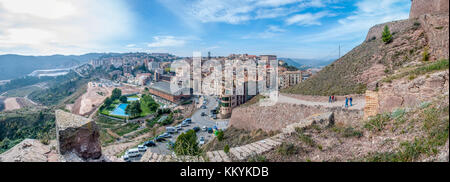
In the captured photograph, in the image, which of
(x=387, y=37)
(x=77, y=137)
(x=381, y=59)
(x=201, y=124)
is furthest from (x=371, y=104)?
(x=201, y=124)

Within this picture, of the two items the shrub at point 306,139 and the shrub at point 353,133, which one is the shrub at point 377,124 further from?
the shrub at point 306,139

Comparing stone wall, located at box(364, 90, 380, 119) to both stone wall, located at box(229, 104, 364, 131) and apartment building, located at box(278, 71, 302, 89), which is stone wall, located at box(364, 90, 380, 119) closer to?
stone wall, located at box(229, 104, 364, 131)

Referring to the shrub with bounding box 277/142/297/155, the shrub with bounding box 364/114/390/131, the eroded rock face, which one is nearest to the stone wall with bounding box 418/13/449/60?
the shrub with bounding box 364/114/390/131

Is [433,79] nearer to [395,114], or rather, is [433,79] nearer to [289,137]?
[395,114]

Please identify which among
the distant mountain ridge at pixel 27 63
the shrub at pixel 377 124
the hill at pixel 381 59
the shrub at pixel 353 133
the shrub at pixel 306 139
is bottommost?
the shrub at pixel 306 139

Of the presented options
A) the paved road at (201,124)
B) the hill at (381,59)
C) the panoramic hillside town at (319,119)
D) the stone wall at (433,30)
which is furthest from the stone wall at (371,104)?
the paved road at (201,124)
